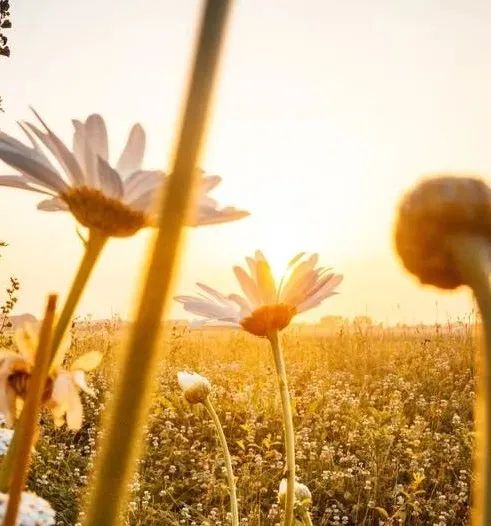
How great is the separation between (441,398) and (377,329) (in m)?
1.76

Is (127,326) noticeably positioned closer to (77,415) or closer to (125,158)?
(77,415)

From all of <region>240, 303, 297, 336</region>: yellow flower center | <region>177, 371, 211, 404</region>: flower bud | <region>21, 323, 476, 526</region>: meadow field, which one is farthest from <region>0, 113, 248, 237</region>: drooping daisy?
<region>21, 323, 476, 526</region>: meadow field

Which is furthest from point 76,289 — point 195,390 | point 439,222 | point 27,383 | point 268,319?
point 195,390

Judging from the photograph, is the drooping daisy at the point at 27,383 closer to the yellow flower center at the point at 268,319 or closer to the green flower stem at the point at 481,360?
the green flower stem at the point at 481,360

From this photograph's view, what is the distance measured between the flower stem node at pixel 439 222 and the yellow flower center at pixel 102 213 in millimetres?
235

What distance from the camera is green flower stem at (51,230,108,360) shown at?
321 millimetres

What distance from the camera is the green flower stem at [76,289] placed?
12.6 inches

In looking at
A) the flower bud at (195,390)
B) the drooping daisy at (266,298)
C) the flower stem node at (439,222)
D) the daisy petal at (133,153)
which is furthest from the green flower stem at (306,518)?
the flower stem node at (439,222)

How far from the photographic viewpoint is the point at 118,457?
117 mm

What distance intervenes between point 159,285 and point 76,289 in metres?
0.23

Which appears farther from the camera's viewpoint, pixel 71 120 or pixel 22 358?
pixel 71 120

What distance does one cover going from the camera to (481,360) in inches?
6.1

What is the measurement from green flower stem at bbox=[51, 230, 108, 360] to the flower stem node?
0.54 ft

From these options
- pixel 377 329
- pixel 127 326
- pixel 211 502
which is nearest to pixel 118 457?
pixel 127 326
